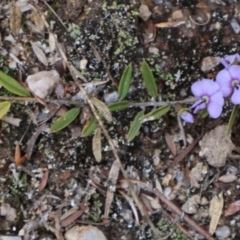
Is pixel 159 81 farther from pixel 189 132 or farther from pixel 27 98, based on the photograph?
pixel 27 98

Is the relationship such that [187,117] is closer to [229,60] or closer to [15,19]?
[229,60]

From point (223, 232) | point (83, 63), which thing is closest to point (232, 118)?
point (223, 232)

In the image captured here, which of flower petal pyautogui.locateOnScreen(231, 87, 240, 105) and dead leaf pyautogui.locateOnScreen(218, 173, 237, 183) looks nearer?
flower petal pyautogui.locateOnScreen(231, 87, 240, 105)

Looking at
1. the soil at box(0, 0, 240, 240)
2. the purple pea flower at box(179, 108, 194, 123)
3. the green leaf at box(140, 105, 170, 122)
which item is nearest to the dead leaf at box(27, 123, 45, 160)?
the soil at box(0, 0, 240, 240)

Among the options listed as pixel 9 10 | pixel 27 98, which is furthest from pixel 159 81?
pixel 9 10

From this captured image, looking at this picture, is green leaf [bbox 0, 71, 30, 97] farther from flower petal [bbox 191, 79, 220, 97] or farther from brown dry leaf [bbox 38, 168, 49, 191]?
flower petal [bbox 191, 79, 220, 97]

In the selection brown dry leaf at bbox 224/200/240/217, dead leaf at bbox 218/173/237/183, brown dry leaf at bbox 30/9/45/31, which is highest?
brown dry leaf at bbox 30/9/45/31
